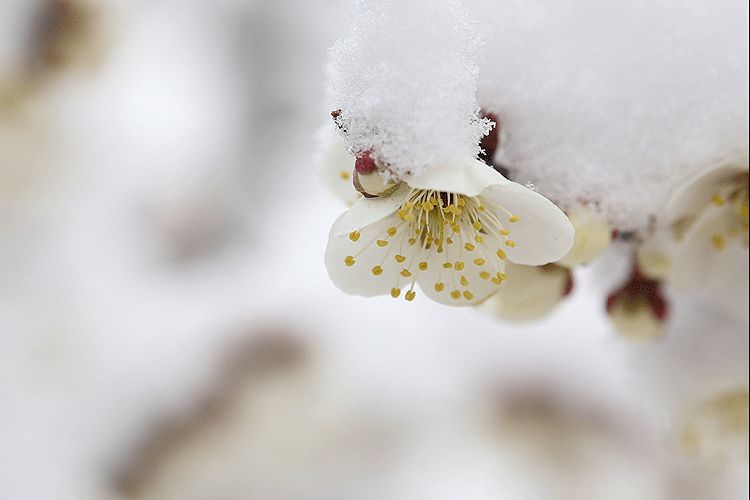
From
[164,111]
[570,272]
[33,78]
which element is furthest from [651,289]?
[33,78]

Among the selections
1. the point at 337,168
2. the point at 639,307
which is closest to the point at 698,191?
the point at 639,307

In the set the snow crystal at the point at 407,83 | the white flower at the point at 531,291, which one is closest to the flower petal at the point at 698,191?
Answer: the white flower at the point at 531,291

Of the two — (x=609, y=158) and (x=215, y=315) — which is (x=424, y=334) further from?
(x=609, y=158)

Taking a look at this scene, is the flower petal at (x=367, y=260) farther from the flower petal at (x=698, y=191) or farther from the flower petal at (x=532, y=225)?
the flower petal at (x=698, y=191)

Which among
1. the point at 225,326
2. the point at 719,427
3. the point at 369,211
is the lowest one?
the point at 369,211

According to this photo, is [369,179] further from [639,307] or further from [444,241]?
[639,307]

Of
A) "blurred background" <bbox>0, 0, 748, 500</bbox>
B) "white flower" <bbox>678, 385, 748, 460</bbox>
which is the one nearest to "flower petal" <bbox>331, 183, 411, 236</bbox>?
"white flower" <bbox>678, 385, 748, 460</bbox>
